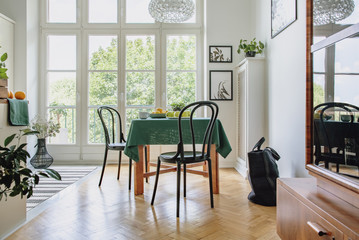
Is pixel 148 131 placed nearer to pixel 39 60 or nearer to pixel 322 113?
pixel 322 113

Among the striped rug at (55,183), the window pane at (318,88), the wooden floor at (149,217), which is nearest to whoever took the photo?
the window pane at (318,88)

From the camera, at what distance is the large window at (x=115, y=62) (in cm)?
460

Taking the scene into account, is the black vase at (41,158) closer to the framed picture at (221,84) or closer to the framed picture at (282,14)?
the framed picture at (221,84)

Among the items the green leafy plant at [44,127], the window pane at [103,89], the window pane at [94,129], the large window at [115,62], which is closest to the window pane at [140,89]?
the large window at [115,62]

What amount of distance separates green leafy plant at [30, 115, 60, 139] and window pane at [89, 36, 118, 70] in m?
1.17

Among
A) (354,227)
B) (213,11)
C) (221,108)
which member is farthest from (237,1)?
(354,227)

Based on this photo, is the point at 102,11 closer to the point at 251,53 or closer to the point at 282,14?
the point at 251,53

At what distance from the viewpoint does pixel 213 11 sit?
4.28 m

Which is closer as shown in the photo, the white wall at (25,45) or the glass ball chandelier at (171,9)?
the glass ball chandelier at (171,9)

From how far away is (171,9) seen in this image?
3.34 meters

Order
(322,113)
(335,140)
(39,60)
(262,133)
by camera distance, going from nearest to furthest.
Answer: (335,140) < (322,113) < (262,133) < (39,60)

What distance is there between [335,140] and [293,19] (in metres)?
1.75

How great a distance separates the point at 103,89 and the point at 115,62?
521 millimetres

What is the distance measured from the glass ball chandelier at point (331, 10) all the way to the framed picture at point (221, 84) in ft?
8.82
